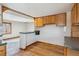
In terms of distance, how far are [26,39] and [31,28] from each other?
A: 1.19 feet

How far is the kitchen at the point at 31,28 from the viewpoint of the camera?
1.69 metres

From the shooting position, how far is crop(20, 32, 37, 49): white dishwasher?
2201 mm

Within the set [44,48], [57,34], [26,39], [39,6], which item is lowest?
[44,48]

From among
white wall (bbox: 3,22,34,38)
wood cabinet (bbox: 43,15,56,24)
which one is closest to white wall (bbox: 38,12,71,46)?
wood cabinet (bbox: 43,15,56,24)

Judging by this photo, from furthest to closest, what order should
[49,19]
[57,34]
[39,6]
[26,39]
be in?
[49,19] < [26,39] < [57,34] < [39,6]

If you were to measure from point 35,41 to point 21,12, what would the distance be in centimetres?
97

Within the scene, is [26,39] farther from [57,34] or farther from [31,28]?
[57,34]

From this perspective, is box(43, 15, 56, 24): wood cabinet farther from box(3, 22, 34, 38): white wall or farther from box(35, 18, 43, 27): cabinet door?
box(3, 22, 34, 38): white wall

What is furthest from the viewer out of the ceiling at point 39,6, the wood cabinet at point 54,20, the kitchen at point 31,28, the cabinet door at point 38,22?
the cabinet door at point 38,22

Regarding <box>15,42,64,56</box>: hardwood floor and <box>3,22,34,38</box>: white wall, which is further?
<box>15,42,64,56</box>: hardwood floor

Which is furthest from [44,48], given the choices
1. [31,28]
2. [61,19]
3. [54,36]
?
[61,19]

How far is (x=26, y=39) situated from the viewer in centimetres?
231

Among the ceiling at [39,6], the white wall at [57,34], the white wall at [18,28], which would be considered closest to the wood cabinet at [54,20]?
the white wall at [57,34]

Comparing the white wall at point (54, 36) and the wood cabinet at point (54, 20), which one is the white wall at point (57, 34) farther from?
the wood cabinet at point (54, 20)
